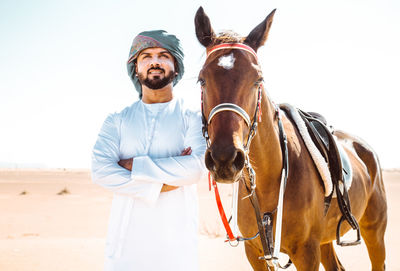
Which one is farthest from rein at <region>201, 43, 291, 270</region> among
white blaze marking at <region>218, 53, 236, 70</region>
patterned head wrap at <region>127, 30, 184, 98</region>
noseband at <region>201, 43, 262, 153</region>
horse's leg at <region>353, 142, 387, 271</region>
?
horse's leg at <region>353, 142, 387, 271</region>

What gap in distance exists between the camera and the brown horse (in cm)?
197

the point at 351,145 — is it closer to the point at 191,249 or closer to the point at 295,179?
the point at 295,179

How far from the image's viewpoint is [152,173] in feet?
8.20

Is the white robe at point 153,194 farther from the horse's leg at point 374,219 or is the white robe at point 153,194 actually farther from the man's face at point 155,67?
the horse's leg at point 374,219

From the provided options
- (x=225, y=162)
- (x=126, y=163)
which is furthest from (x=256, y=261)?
(x=225, y=162)

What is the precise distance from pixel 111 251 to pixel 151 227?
37 cm

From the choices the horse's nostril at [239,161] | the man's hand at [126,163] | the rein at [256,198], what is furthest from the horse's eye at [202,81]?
the man's hand at [126,163]

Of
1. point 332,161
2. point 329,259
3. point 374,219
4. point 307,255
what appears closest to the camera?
point 307,255

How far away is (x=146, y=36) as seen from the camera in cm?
290

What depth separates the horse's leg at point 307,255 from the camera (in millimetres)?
2789

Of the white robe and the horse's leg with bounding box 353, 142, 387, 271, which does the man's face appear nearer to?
the white robe

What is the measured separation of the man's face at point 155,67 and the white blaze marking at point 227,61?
76 cm

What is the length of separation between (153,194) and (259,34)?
5.12 feet

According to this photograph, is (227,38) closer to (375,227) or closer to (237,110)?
(237,110)
